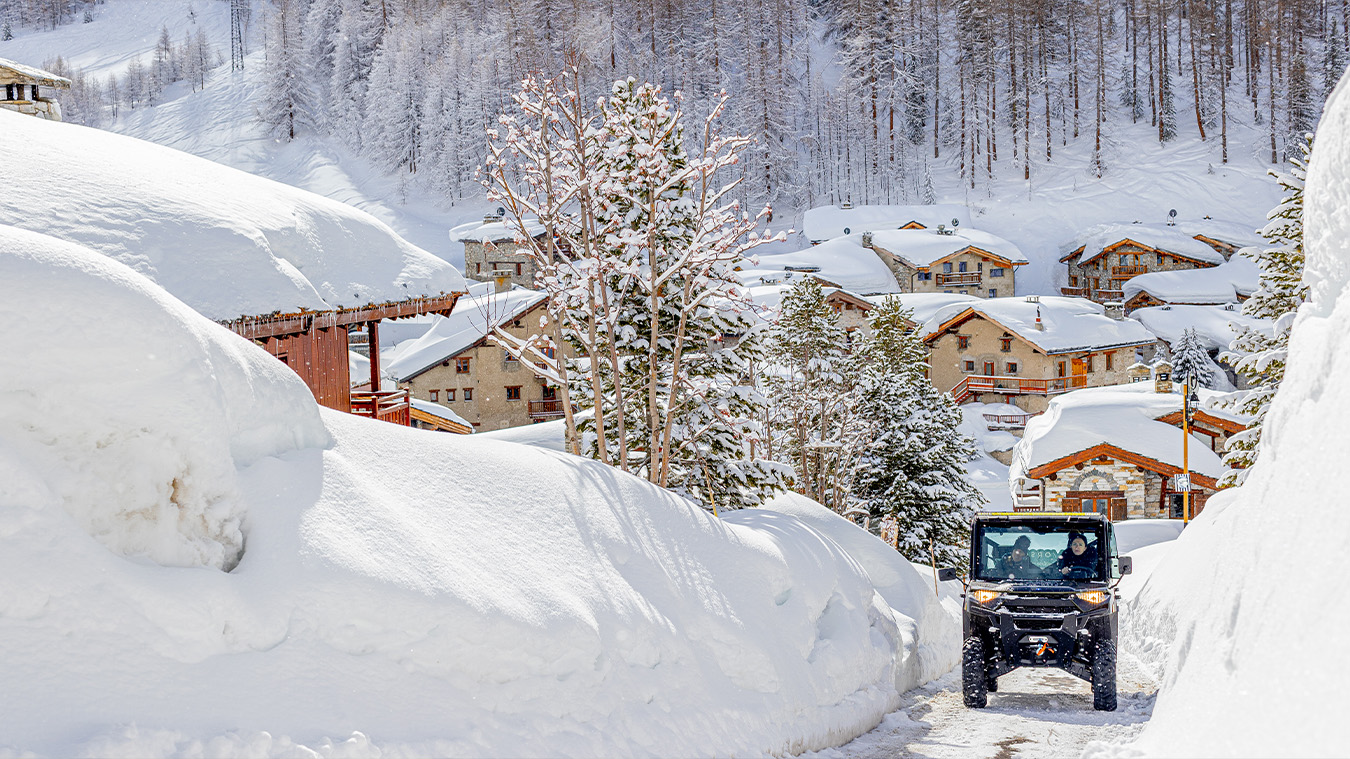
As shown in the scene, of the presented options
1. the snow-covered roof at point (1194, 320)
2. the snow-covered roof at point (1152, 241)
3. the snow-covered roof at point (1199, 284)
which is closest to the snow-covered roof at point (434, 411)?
the snow-covered roof at point (1194, 320)

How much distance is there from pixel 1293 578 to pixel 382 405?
18.3 metres

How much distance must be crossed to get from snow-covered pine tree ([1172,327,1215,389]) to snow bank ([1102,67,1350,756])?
5499 centimetres

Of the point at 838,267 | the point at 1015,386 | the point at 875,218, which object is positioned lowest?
the point at 1015,386

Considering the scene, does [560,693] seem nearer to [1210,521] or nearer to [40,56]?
[1210,521]

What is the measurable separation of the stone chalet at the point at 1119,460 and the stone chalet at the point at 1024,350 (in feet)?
58.8

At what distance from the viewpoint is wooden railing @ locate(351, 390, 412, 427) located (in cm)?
2083

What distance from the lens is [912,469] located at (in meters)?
30.9

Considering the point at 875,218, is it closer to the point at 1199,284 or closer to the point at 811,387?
the point at 1199,284

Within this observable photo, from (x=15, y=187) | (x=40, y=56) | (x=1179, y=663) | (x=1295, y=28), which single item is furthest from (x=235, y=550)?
(x=40, y=56)

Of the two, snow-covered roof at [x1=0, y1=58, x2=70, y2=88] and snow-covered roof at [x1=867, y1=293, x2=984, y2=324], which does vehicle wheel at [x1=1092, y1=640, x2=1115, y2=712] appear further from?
snow-covered roof at [x1=867, y1=293, x2=984, y2=324]

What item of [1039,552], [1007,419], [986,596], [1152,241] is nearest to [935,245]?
[1152,241]

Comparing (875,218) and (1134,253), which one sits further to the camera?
(875,218)

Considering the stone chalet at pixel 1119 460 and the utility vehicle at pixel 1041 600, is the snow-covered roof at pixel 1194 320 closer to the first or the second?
the stone chalet at pixel 1119 460

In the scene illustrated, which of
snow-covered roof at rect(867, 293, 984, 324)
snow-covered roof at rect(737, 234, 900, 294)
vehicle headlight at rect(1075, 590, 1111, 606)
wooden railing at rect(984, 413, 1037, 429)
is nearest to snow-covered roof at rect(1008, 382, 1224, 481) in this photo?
wooden railing at rect(984, 413, 1037, 429)
